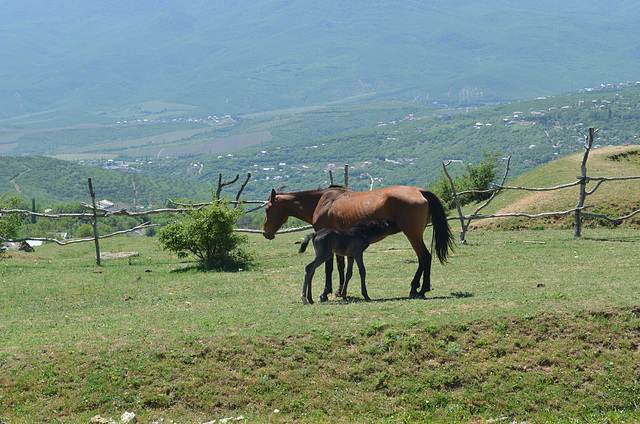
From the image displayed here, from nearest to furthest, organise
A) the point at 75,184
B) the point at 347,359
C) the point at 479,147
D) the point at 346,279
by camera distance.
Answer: the point at 347,359
the point at 346,279
the point at 75,184
the point at 479,147

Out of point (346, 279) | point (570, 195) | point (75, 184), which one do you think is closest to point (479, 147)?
point (75, 184)

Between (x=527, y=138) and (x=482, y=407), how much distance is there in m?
163

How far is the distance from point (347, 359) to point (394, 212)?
3.98 meters

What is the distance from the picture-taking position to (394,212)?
12.4m

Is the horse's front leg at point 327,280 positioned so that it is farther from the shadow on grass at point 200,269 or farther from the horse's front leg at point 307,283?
the shadow on grass at point 200,269

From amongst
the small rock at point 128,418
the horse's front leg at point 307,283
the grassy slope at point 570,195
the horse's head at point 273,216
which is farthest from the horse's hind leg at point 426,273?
the grassy slope at point 570,195

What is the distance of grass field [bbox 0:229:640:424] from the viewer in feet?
28.0

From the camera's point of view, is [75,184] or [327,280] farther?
[75,184]

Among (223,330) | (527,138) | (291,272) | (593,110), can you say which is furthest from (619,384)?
(593,110)

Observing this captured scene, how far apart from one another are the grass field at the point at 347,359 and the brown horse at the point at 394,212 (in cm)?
84

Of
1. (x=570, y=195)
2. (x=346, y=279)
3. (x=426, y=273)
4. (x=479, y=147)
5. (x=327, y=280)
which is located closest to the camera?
(x=346, y=279)

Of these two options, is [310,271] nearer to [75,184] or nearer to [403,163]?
[75,184]

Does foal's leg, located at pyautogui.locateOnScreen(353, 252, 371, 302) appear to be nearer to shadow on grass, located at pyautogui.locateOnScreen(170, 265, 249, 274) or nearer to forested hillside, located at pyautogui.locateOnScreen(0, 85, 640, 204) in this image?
shadow on grass, located at pyautogui.locateOnScreen(170, 265, 249, 274)

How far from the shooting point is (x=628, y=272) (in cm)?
1306
